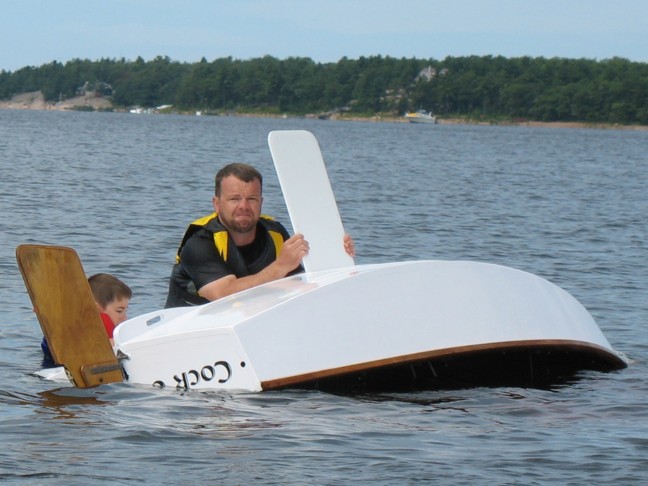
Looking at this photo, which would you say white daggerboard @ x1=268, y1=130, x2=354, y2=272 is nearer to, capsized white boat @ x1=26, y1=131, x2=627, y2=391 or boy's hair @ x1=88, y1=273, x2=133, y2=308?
capsized white boat @ x1=26, y1=131, x2=627, y2=391

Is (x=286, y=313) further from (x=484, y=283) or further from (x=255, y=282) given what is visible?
(x=484, y=283)

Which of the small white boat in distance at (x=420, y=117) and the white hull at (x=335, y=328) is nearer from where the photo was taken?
the white hull at (x=335, y=328)

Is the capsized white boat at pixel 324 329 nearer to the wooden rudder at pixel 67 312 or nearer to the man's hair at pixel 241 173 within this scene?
the wooden rudder at pixel 67 312

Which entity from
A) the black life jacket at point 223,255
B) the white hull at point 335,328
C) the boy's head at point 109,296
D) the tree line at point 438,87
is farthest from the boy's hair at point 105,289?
the tree line at point 438,87

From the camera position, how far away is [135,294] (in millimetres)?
12836

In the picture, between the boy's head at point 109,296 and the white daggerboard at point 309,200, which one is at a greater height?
the white daggerboard at point 309,200

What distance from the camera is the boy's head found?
8.11 m

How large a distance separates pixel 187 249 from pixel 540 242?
1399 centimetres

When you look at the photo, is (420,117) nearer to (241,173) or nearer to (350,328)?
Result: (241,173)

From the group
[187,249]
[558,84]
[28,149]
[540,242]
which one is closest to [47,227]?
[540,242]

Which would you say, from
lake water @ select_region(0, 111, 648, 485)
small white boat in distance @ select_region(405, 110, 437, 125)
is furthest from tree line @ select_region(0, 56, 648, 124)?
lake water @ select_region(0, 111, 648, 485)

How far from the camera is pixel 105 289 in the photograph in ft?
26.7

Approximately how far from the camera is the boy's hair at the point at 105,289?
26.6 ft

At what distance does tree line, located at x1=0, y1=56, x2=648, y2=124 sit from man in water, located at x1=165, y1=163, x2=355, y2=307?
155 metres
